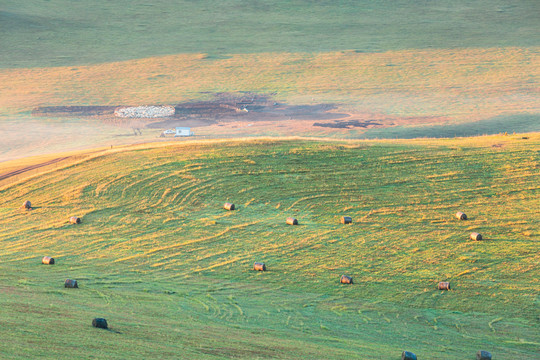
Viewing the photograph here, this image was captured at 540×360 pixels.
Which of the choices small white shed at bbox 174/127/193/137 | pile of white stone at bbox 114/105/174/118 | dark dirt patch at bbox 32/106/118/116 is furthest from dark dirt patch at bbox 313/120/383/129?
dark dirt patch at bbox 32/106/118/116

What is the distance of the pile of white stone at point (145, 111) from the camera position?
3526 inches

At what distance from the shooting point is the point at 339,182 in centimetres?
3966

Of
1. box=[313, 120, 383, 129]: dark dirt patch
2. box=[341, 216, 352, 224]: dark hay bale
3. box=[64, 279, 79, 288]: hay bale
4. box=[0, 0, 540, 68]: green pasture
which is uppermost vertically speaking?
box=[0, 0, 540, 68]: green pasture

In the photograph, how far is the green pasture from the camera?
402 feet

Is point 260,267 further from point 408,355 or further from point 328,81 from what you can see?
point 328,81

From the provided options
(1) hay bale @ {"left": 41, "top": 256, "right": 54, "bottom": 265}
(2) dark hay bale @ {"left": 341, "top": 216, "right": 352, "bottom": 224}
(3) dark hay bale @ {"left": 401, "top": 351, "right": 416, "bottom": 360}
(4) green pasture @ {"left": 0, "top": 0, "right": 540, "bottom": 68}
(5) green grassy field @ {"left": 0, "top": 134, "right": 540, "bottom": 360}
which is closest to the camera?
(3) dark hay bale @ {"left": 401, "top": 351, "right": 416, "bottom": 360}

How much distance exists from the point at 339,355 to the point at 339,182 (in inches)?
868

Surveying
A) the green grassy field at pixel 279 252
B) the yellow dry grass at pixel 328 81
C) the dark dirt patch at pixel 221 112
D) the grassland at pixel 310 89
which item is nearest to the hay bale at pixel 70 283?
the green grassy field at pixel 279 252

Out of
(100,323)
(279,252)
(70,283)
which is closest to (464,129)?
(279,252)

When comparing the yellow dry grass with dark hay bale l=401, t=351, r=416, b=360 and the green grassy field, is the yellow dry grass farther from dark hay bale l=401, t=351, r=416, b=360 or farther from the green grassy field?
dark hay bale l=401, t=351, r=416, b=360

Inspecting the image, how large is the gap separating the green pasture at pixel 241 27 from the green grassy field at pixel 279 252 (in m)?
81.6

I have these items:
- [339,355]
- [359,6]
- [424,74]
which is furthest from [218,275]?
[359,6]

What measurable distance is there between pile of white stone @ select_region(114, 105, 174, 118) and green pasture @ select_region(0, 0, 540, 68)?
29957 millimetres

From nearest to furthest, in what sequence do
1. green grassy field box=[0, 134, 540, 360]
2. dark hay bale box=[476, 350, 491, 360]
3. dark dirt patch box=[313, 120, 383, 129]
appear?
dark hay bale box=[476, 350, 491, 360]
green grassy field box=[0, 134, 540, 360]
dark dirt patch box=[313, 120, 383, 129]
